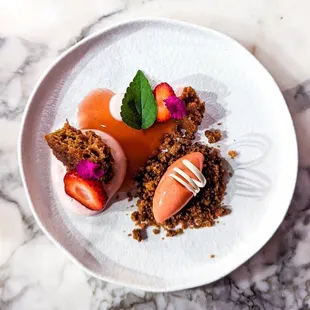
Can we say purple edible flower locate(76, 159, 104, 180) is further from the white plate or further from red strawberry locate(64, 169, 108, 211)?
the white plate

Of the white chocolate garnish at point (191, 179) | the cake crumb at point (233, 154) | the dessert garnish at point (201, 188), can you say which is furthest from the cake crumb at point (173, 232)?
the cake crumb at point (233, 154)

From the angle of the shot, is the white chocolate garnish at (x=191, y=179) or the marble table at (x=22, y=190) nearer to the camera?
the white chocolate garnish at (x=191, y=179)

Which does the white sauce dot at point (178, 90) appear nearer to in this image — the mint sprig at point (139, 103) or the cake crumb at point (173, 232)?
the mint sprig at point (139, 103)

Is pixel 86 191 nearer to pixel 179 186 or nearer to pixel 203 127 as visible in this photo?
pixel 179 186

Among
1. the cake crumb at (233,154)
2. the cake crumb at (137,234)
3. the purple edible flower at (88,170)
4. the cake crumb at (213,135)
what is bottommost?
the cake crumb at (137,234)

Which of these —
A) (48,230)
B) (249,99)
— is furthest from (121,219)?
(249,99)

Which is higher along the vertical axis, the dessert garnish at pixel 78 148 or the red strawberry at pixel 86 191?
the dessert garnish at pixel 78 148

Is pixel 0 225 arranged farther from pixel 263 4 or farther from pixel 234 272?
pixel 263 4
